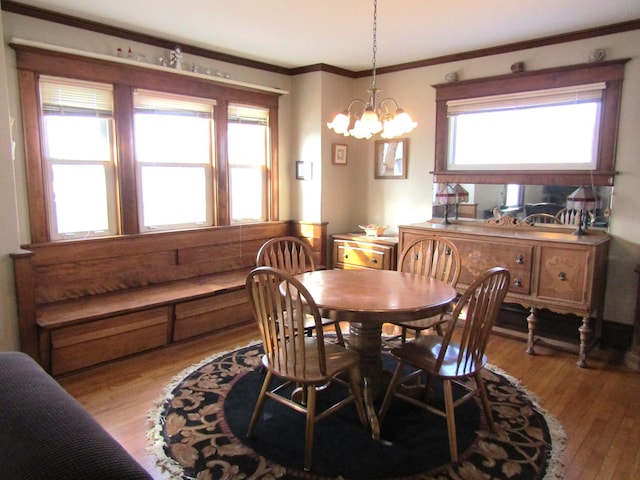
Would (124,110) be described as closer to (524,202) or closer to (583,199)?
(524,202)

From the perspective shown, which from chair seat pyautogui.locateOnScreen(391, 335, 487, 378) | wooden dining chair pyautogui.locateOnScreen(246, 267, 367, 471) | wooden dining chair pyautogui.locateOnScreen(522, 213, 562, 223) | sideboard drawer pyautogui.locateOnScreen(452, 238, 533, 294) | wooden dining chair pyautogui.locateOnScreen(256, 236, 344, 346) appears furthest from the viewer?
wooden dining chair pyautogui.locateOnScreen(522, 213, 562, 223)

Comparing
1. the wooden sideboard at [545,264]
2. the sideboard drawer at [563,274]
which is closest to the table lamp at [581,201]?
the wooden sideboard at [545,264]

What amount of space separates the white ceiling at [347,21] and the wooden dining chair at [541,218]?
4.70ft

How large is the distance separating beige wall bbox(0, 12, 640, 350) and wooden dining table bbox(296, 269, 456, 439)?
1.78m

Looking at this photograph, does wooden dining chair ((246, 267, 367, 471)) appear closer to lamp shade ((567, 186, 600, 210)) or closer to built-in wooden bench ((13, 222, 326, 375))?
built-in wooden bench ((13, 222, 326, 375))

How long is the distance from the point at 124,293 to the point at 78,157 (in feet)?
3.64

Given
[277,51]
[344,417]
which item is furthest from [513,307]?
[277,51]

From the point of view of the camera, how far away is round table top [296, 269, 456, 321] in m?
2.24

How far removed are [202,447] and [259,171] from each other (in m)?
3.05

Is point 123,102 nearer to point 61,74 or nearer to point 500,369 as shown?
point 61,74

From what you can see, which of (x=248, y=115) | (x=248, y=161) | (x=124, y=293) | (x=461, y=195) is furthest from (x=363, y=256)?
(x=124, y=293)

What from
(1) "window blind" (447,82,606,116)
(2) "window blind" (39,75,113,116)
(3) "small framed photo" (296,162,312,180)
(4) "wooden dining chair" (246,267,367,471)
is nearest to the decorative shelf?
(2) "window blind" (39,75,113,116)

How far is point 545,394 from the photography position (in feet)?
9.43

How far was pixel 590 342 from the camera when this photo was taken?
353cm
